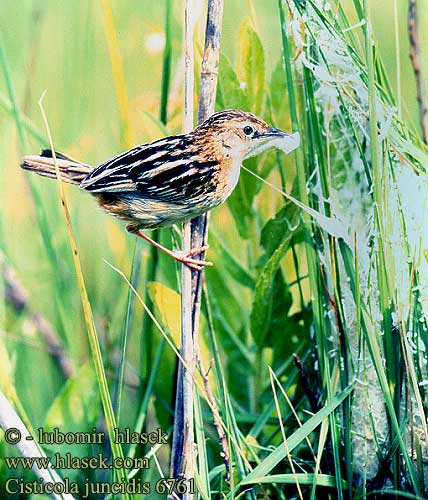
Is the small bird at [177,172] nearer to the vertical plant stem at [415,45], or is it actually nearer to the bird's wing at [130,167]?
the bird's wing at [130,167]

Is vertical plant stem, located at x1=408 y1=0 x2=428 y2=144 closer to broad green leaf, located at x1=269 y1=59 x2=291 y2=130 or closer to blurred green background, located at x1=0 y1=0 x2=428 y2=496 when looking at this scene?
blurred green background, located at x1=0 y1=0 x2=428 y2=496

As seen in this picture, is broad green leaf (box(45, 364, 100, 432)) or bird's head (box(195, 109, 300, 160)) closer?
bird's head (box(195, 109, 300, 160))

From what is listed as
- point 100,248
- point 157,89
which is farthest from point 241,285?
point 157,89

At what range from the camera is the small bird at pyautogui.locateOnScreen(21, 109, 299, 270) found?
2.76 ft

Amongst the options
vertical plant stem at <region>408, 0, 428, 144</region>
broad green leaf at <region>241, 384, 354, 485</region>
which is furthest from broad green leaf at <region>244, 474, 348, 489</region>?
vertical plant stem at <region>408, 0, 428, 144</region>

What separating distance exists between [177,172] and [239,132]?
0.09m

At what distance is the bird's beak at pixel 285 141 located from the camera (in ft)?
2.88

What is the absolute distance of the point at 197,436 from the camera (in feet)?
2.93

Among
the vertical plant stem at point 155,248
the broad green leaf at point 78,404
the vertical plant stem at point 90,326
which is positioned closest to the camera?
the vertical plant stem at point 90,326

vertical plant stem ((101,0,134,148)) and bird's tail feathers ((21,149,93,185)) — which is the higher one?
vertical plant stem ((101,0,134,148))

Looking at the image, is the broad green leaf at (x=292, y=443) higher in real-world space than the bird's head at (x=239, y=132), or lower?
lower

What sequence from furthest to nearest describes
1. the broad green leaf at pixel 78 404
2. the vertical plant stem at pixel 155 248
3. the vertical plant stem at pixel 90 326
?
1. the broad green leaf at pixel 78 404
2. the vertical plant stem at pixel 155 248
3. the vertical plant stem at pixel 90 326

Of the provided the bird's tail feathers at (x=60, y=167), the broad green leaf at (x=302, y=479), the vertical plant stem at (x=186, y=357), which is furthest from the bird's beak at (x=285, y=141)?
the broad green leaf at (x=302, y=479)

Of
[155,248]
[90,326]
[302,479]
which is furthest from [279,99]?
[302,479]
